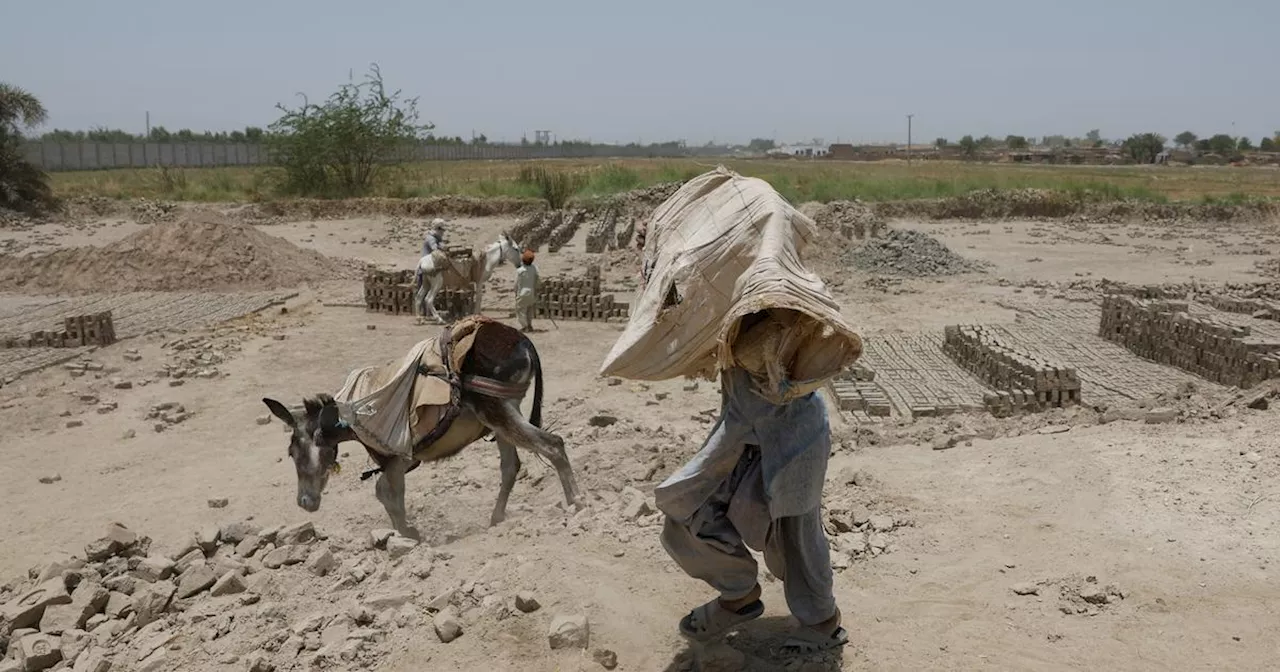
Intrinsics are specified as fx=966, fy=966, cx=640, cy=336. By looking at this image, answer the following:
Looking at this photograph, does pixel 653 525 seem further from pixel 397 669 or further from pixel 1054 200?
pixel 1054 200

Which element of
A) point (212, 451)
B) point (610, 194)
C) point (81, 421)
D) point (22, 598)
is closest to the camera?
point (22, 598)

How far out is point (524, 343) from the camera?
258 inches

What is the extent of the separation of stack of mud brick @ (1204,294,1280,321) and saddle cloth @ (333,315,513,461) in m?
11.3

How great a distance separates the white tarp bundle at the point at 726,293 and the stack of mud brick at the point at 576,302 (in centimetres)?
1105

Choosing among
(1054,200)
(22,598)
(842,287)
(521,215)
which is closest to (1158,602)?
(22,598)

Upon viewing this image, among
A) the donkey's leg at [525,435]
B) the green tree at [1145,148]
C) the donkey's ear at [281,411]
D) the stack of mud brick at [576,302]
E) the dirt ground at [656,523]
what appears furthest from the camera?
the green tree at [1145,148]

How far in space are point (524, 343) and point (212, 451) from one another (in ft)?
13.2

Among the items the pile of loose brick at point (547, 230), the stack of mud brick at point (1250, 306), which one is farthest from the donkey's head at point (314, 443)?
the pile of loose brick at point (547, 230)

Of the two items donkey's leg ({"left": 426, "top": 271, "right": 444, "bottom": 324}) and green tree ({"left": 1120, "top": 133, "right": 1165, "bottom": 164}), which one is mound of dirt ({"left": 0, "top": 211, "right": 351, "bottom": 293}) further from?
green tree ({"left": 1120, "top": 133, "right": 1165, "bottom": 164})

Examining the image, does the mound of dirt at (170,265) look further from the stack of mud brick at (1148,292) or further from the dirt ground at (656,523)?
the stack of mud brick at (1148,292)

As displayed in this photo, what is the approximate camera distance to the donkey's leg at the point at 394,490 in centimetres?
627

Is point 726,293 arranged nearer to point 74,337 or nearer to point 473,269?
point 473,269

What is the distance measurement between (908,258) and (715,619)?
54.9 feet

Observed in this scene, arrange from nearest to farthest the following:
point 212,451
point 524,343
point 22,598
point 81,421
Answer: point 22,598 < point 524,343 < point 212,451 < point 81,421
